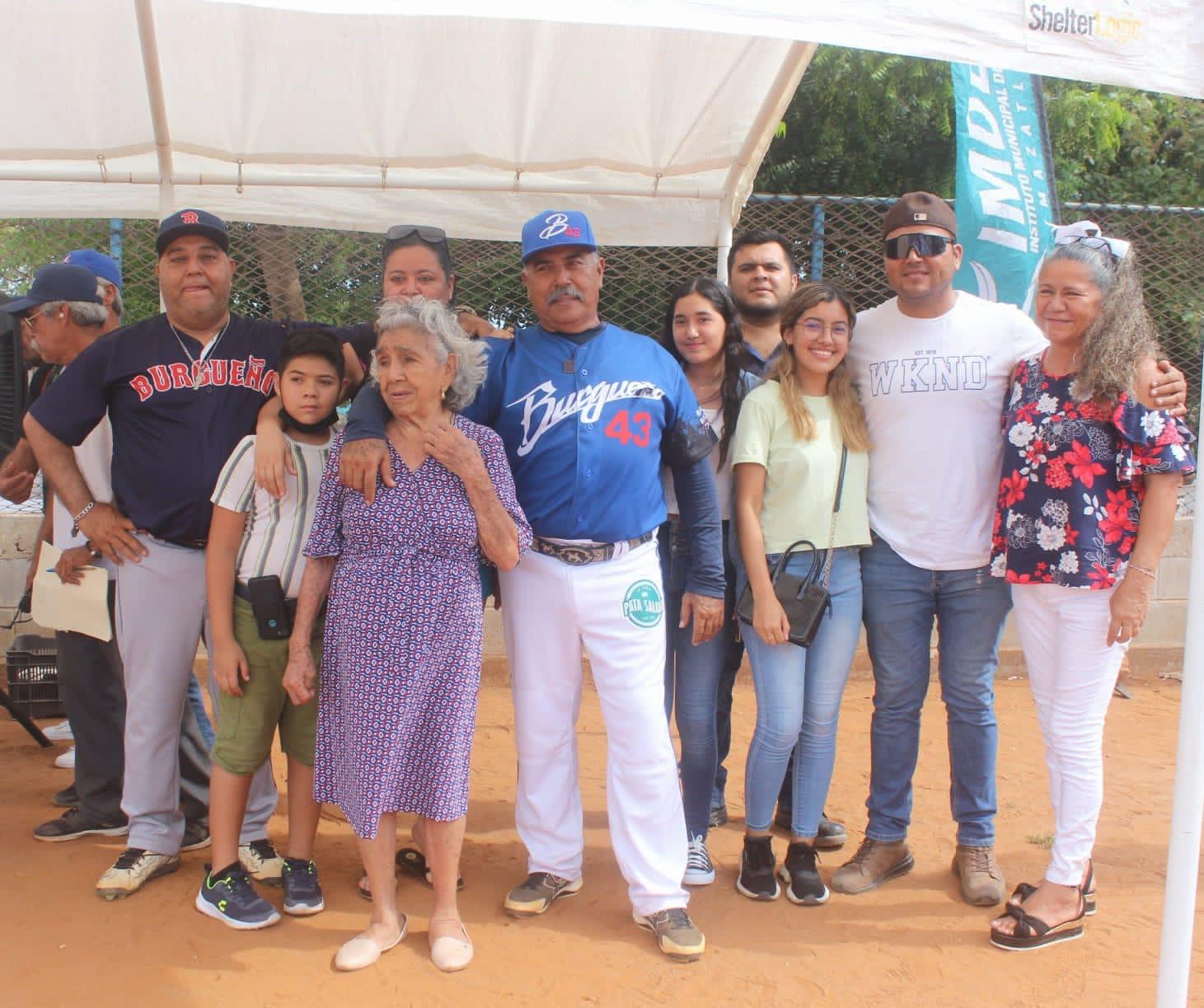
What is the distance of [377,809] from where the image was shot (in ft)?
9.68

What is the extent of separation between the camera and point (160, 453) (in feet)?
10.9

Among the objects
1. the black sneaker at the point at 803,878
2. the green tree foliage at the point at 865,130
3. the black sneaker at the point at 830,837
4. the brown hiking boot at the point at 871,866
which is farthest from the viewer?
the green tree foliage at the point at 865,130

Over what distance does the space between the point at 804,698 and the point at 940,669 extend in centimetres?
47

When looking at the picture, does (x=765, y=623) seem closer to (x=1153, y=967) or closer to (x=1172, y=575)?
(x=1153, y=967)

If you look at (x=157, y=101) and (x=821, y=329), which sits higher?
(x=157, y=101)

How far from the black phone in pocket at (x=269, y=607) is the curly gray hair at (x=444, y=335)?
0.69 meters

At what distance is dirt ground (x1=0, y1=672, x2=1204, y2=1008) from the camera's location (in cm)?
294

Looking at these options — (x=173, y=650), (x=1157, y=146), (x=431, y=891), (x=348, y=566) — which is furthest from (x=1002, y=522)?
(x=1157, y=146)

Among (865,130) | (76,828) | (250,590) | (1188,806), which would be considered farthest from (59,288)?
(865,130)

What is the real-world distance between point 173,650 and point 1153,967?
3118 mm

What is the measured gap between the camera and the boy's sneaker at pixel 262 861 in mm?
3500

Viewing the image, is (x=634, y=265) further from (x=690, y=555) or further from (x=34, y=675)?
(x=34, y=675)

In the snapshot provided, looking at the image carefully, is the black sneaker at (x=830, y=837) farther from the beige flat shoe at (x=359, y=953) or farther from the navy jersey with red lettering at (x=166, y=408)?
the navy jersey with red lettering at (x=166, y=408)

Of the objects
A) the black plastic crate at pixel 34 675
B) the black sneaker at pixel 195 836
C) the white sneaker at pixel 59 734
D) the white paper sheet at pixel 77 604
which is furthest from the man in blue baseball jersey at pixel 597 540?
the black plastic crate at pixel 34 675
